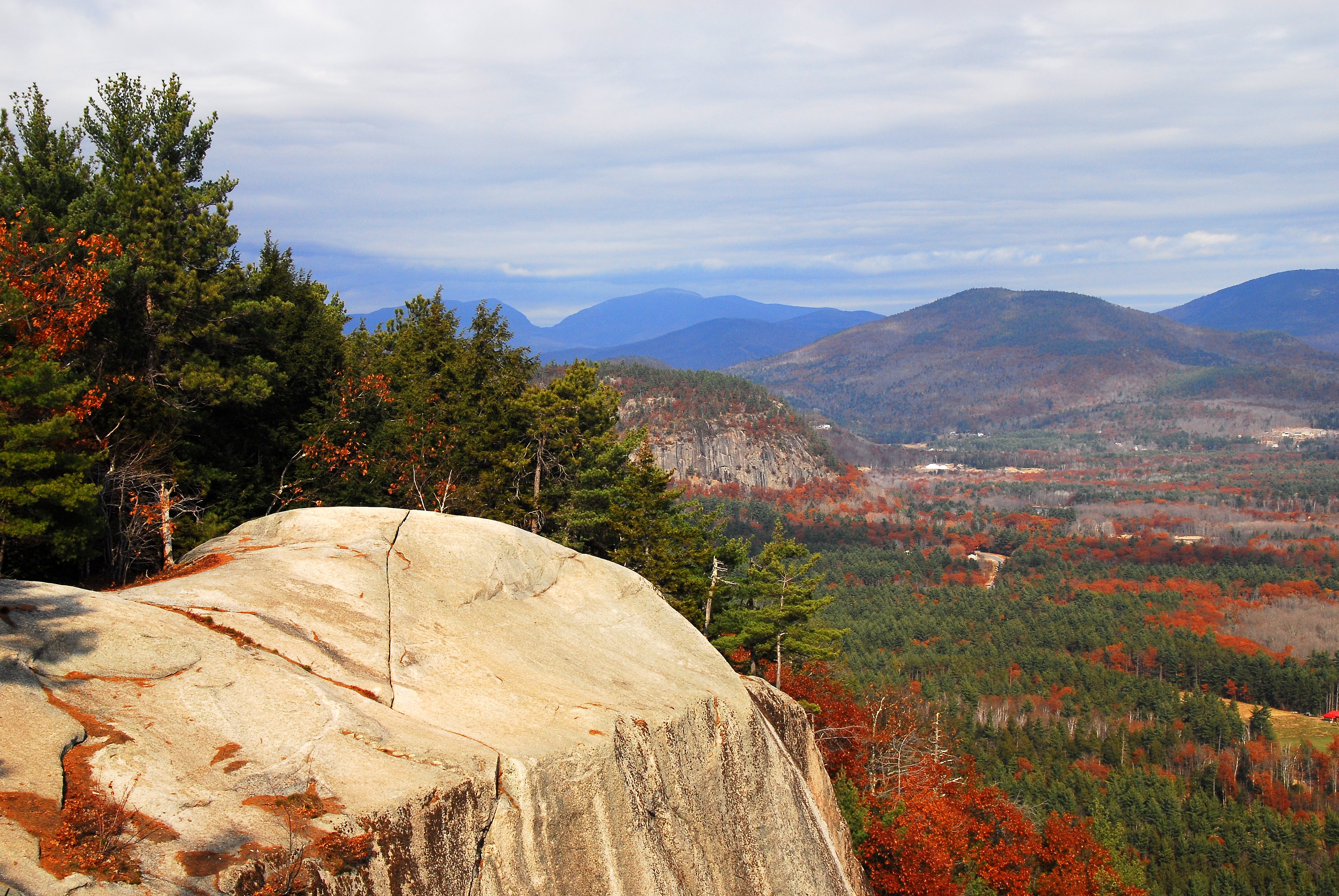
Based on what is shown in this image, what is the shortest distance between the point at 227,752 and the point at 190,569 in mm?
6990

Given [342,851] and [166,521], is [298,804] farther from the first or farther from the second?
[166,521]

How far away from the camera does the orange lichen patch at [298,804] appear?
10672 millimetres

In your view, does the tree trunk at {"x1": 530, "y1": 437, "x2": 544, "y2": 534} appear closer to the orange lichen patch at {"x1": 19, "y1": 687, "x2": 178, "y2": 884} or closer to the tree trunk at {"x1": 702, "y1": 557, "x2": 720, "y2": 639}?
the tree trunk at {"x1": 702, "y1": 557, "x2": 720, "y2": 639}

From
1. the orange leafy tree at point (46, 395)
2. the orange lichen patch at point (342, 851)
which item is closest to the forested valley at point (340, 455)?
the orange leafy tree at point (46, 395)

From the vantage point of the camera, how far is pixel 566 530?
123 ft

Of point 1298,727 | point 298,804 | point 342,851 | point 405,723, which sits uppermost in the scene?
point 405,723

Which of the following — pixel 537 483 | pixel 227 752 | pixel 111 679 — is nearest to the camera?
pixel 227 752

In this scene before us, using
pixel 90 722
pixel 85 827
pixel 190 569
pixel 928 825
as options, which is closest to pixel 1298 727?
pixel 928 825

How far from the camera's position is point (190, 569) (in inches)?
667

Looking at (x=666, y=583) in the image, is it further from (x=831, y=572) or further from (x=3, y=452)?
(x=831, y=572)

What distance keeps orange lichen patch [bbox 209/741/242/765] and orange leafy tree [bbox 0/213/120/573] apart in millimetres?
9032

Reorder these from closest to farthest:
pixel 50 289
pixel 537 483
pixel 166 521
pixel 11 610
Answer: pixel 11 610 → pixel 50 289 → pixel 166 521 → pixel 537 483

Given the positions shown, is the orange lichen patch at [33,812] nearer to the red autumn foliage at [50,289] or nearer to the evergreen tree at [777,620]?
the red autumn foliage at [50,289]

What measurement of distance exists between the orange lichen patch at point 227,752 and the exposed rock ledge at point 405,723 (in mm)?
25
